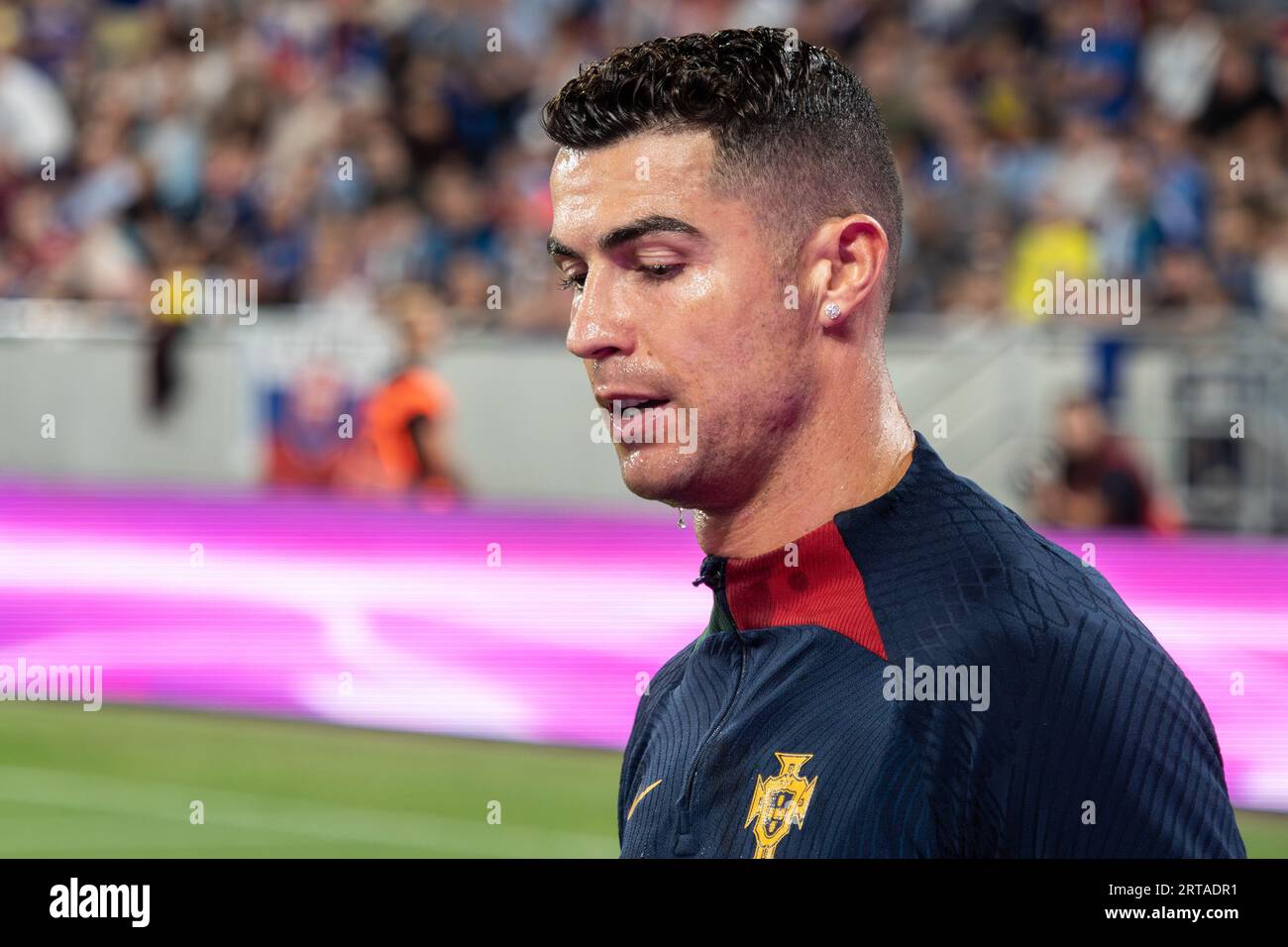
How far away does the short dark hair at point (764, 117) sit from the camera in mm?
2404

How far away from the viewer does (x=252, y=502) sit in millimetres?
10055

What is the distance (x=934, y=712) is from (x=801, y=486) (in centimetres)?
40

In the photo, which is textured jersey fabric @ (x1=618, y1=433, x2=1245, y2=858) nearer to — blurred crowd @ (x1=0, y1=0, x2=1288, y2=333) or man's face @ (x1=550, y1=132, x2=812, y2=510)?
man's face @ (x1=550, y1=132, x2=812, y2=510)

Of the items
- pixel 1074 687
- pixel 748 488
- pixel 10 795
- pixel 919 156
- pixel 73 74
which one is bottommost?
pixel 10 795

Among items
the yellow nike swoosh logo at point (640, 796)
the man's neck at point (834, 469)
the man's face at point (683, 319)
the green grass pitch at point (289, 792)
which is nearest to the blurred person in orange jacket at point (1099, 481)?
the green grass pitch at point (289, 792)

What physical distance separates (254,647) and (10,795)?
54.6 inches

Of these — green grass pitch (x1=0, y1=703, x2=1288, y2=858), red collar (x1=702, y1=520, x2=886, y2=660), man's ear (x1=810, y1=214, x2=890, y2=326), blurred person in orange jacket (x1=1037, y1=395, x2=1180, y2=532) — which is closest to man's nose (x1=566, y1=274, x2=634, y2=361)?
man's ear (x1=810, y1=214, x2=890, y2=326)

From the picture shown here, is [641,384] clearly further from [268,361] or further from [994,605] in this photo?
[268,361]

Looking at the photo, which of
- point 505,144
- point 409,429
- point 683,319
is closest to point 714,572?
point 683,319

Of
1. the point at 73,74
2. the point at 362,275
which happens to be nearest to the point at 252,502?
the point at 362,275

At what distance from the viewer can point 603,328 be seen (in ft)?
7.95

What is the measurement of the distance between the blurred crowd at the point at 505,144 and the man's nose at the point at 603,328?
8064 millimetres

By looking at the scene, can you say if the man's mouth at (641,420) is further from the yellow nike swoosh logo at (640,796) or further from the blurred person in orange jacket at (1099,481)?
the blurred person in orange jacket at (1099,481)

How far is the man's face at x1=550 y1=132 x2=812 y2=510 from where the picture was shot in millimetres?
2391
